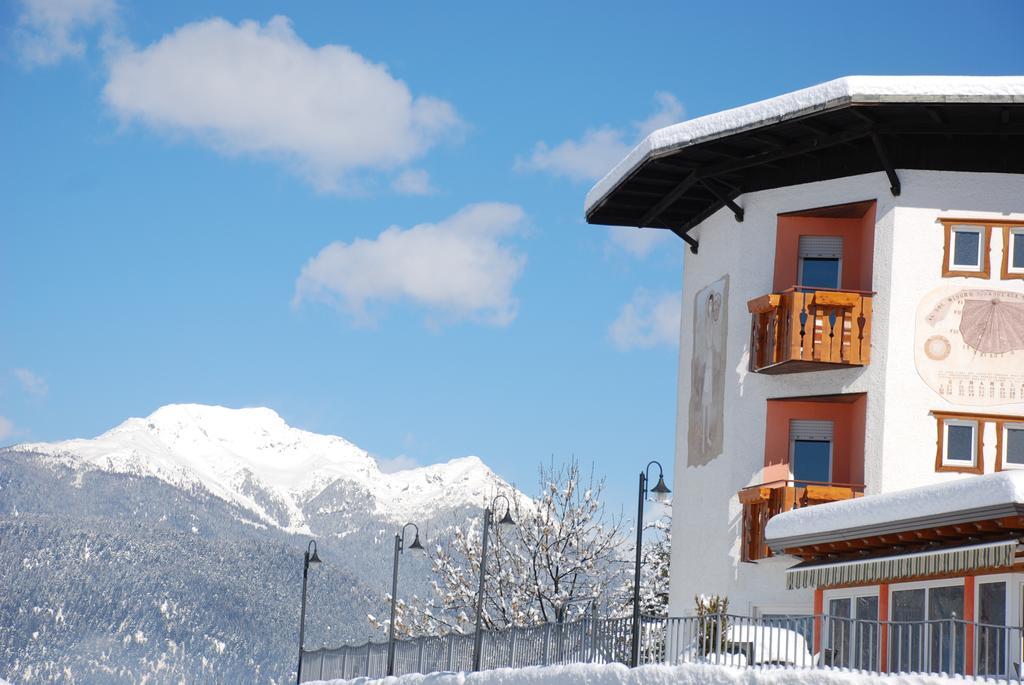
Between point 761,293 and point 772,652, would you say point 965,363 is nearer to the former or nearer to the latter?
point 761,293

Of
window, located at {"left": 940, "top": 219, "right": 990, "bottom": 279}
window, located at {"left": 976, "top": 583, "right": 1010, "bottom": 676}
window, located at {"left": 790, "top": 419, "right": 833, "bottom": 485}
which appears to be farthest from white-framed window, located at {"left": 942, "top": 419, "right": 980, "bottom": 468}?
window, located at {"left": 976, "top": 583, "right": 1010, "bottom": 676}

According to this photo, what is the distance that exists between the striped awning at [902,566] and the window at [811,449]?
3.57 m

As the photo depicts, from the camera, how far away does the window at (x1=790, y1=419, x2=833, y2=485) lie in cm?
2986

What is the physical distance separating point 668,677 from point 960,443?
28.0ft

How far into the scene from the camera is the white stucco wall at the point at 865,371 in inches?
1105

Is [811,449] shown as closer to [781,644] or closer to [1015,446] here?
[1015,446]

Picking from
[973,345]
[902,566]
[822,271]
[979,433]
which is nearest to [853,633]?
[902,566]

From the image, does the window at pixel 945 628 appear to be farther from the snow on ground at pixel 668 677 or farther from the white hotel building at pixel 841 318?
the snow on ground at pixel 668 677

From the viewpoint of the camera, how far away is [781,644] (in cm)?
2266

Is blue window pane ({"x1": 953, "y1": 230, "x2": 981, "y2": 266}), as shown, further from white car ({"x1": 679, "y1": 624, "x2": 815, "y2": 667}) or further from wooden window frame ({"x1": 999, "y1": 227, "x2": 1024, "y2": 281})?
white car ({"x1": 679, "y1": 624, "x2": 815, "y2": 667})

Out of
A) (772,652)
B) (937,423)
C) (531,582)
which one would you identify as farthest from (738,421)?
(531,582)

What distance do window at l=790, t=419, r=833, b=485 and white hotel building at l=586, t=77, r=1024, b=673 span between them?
29 millimetres

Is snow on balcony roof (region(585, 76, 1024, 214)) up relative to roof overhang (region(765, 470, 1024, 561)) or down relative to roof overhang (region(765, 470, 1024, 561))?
up

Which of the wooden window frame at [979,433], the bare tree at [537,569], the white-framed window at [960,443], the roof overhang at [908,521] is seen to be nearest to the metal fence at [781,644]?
the roof overhang at [908,521]
